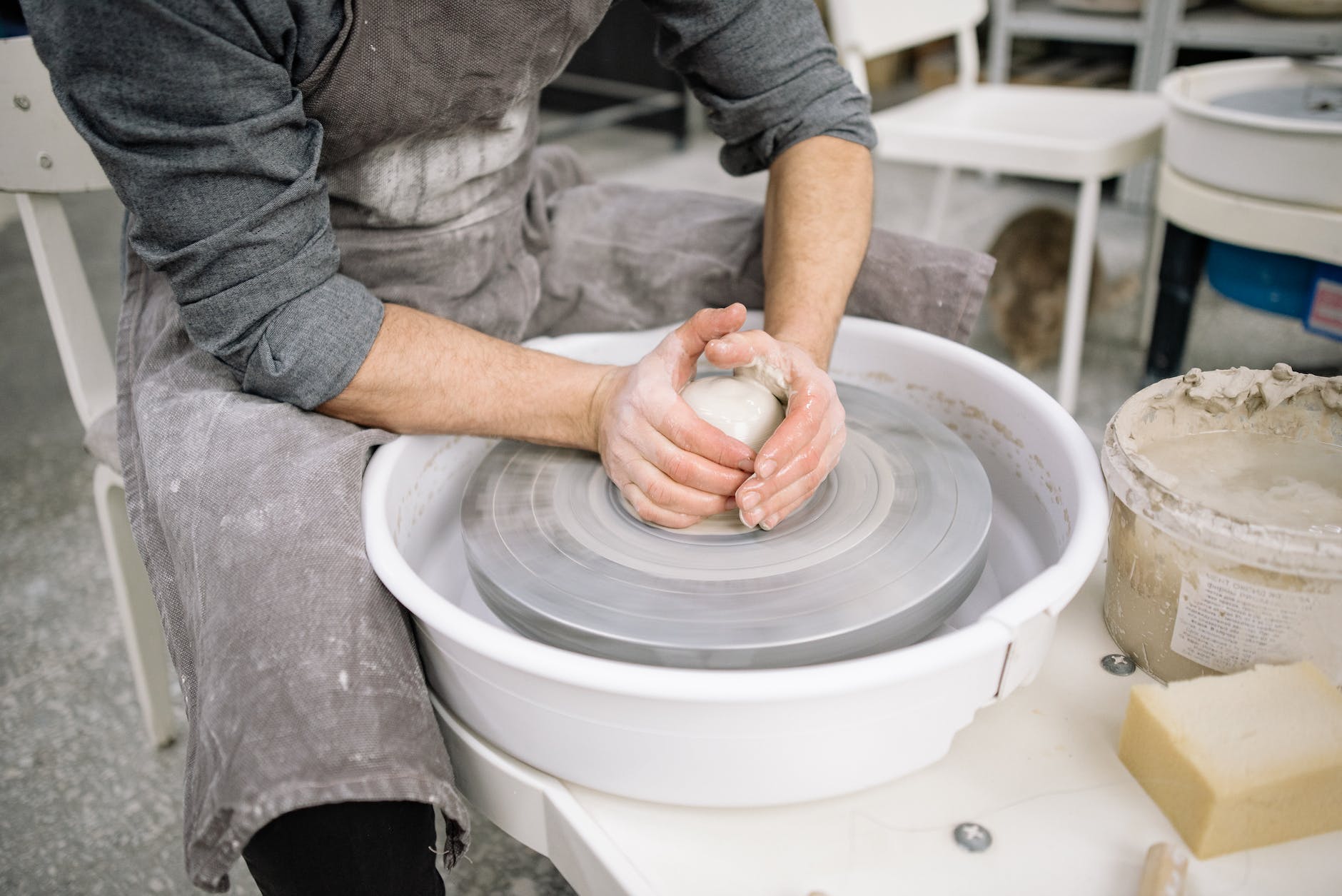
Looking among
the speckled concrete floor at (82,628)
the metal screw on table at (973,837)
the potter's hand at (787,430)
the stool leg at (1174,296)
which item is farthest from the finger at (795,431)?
the stool leg at (1174,296)

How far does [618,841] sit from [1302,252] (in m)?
1.75

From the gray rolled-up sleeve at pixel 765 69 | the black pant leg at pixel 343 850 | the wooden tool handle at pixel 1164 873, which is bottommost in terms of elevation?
the black pant leg at pixel 343 850

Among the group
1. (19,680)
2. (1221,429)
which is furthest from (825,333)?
(19,680)

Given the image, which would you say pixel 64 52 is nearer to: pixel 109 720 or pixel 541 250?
pixel 541 250

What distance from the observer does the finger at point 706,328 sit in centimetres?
96

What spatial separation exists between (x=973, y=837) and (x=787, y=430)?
372 mm

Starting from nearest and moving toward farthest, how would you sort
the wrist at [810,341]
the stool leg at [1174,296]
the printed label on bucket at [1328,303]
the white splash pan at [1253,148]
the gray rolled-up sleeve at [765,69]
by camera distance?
the wrist at [810,341] < the gray rolled-up sleeve at [765,69] < the white splash pan at [1253,148] < the printed label on bucket at [1328,303] < the stool leg at [1174,296]

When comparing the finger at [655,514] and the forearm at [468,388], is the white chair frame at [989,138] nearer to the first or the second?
the forearm at [468,388]

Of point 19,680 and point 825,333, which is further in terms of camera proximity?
point 19,680

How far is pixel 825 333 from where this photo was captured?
1.19 meters

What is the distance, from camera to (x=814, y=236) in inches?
49.1

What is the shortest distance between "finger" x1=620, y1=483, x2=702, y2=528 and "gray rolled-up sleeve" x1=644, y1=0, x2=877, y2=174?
625mm

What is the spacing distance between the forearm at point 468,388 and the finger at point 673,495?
0.12m

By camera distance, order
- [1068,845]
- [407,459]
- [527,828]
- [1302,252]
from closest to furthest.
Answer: [1068,845] < [527,828] < [407,459] < [1302,252]
